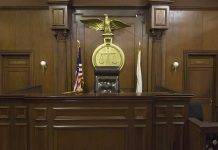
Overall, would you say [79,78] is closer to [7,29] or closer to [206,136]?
[7,29]

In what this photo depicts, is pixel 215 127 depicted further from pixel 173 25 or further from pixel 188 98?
pixel 173 25

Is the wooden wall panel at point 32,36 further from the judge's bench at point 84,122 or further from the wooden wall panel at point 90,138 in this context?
the wooden wall panel at point 90,138

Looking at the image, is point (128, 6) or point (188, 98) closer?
point (188, 98)

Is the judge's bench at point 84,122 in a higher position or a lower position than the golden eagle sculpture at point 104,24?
lower

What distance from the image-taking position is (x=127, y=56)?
20.7 feet

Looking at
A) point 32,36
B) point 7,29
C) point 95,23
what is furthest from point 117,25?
point 7,29

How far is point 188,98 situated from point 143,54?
2987 mm

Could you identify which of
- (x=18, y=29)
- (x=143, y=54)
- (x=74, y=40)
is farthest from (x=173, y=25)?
(x=18, y=29)

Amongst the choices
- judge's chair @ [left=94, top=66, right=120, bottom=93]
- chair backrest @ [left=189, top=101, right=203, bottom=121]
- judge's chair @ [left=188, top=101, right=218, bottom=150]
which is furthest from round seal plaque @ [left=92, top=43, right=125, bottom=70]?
judge's chair @ [left=188, top=101, right=218, bottom=150]

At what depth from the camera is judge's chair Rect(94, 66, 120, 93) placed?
484 cm

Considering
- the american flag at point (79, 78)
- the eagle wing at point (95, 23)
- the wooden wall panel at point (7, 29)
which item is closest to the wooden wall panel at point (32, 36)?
the wooden wall panel at point (7, 29)

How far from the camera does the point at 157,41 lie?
6.10m

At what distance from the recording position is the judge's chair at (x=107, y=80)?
4844 millimetres

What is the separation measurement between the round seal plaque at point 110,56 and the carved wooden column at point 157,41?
34.1 inches
